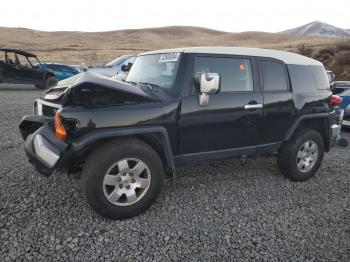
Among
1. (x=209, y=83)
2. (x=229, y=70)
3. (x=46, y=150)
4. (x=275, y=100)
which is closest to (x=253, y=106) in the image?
(x=275, y=100)

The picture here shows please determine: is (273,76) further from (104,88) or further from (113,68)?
(113,68)

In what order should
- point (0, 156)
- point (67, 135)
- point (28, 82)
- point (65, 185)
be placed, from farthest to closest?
point (28, 82) < point (0, 156) < point (65, 185) < point (67, 135)

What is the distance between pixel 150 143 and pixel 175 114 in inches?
17.2

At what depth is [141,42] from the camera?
86.4 meters

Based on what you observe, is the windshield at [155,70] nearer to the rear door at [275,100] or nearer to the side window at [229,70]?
the side window at [229,70]

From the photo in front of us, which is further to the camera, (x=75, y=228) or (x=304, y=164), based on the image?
(x=304, y=164)

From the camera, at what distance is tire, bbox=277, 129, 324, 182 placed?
4.52 meters

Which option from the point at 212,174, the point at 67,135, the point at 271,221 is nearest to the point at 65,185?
the point at 67,135

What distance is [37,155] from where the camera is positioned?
3287mm

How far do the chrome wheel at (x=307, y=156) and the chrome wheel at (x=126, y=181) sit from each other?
95.1 inches

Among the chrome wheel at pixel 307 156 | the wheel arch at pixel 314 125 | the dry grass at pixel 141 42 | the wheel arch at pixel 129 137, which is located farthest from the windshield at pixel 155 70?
the dry grass at pixel 141 42

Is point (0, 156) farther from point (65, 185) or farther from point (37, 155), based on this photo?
point (37, 155)

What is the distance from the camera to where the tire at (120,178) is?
319 cm

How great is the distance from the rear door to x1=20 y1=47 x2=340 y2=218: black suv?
0.01 meters
